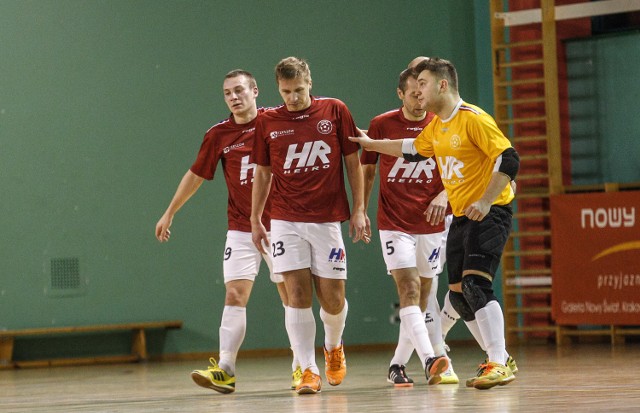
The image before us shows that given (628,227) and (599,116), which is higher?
(599,116)

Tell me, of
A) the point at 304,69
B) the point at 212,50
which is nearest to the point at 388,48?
the point at 212,50

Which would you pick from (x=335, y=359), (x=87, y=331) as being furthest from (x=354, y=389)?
(x=87, y=331)

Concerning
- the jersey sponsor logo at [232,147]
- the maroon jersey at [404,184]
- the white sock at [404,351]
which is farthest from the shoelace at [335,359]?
the jersey sponsor logo at [232,147]

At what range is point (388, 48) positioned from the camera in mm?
10688

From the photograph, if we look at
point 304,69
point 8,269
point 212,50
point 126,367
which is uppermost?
point 212,50

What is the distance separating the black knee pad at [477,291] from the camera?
524 cm

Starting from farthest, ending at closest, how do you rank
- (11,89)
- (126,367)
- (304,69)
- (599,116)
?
(599,116) < (11,89) < (126,367) < (304,69)

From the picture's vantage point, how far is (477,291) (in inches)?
206

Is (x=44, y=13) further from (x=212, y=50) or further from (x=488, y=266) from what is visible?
(x=488, y=266)

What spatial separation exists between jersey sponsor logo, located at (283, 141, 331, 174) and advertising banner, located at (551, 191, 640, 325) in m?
4.61

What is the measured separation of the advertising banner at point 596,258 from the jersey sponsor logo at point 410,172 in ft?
12.4

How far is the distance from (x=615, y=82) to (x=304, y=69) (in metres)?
5.74

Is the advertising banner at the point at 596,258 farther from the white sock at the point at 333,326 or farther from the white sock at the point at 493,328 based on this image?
the white sock at the point at 493,328

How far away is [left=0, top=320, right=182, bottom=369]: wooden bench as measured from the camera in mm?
9672
